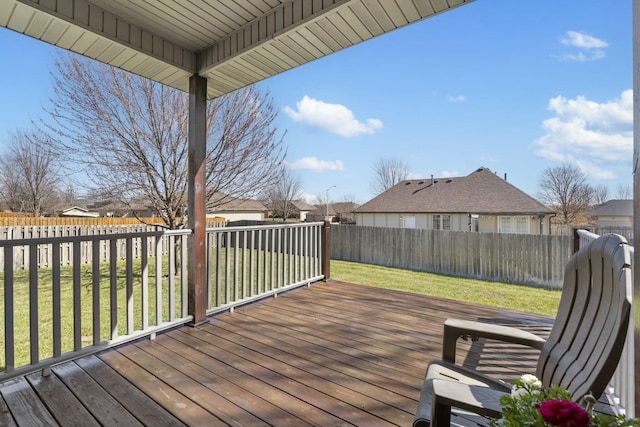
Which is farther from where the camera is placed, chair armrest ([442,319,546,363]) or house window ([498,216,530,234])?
house window ([498,216,530,234])

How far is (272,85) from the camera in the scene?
7812 mm

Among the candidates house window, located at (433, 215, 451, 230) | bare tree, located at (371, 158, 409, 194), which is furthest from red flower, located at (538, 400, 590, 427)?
bare tree, located at (371, 158, 409, 194)

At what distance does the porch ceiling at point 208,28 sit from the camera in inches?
91.3

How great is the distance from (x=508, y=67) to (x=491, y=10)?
760 centimetres

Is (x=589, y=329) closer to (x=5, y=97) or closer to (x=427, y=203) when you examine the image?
(x=427, y=203)

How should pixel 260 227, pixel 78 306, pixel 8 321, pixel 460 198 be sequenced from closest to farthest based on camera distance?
pixel 8 321
pixel 78 306
pixel 260 227
pixel 460 198

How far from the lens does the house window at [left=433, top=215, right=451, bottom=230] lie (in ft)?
50.9

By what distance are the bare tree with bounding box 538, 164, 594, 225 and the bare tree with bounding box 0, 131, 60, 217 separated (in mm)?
23513

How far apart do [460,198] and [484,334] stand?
15.1 meters

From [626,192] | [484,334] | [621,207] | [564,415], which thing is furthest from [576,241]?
[564,415]

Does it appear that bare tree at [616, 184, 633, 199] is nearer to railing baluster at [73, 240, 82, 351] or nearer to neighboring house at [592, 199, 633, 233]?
neighboring house at [592, 199, 633, 233]

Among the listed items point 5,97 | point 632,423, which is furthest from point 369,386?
point 5,97

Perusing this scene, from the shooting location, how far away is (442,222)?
15766 mm

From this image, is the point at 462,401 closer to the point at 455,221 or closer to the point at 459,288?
the point at 459,288
